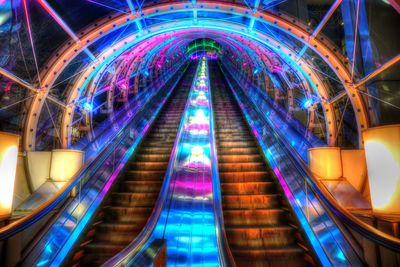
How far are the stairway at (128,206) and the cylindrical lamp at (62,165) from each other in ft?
3.14

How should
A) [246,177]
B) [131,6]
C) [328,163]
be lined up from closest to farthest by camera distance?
[131,6] → [328,163] → [246,177]

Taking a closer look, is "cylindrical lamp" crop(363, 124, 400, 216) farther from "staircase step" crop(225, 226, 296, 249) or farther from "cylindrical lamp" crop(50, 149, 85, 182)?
"cylindrical lamp" crop(50, 149, 85, 182)

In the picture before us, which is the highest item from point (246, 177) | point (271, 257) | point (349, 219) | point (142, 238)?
point (246, 177)

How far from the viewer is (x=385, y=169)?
2840 millimetres

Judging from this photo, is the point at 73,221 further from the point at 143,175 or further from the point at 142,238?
the point at 143,175

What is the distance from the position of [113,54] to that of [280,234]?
5219 millimetres

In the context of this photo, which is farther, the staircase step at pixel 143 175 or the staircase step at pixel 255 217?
the staircase step at pixel 143 175

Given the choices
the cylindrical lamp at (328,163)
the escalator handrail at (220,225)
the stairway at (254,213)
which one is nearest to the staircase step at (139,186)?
the escalator handrail at (220,225)

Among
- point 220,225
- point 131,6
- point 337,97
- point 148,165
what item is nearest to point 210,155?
point 148,165

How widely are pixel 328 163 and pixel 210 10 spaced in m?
3.93

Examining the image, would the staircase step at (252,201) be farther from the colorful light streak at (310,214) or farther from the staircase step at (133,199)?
the staircase step at (133,199)

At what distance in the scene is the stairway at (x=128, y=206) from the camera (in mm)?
4176

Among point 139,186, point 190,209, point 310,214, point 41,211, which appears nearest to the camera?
point 41,211

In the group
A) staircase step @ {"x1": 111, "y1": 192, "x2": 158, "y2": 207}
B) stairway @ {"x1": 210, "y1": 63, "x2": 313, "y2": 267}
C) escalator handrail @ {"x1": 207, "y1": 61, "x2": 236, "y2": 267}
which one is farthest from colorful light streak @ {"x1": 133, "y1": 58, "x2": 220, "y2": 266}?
staircase step @ {"x1": 111, "y1": 192, "x2": 158, "y2": 207}
